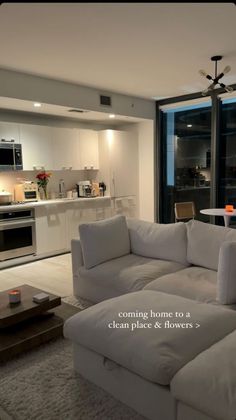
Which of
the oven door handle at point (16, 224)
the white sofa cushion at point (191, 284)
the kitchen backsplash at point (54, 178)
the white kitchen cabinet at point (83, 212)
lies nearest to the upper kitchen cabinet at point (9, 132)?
the kitchen backsplash at point (54, 178)

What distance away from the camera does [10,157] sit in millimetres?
4816

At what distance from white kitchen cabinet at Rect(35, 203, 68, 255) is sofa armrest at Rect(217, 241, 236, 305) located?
3.30m

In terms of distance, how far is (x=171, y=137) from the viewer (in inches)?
247

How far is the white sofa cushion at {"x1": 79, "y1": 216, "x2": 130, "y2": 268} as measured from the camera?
3.20 meters

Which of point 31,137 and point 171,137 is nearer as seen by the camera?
point 31,137

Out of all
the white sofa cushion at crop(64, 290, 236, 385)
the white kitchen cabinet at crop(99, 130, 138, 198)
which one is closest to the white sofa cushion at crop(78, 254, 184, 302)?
the white sofa cushion at crop(64, 290, 236, 385)

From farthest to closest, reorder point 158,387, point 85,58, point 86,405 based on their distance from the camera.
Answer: point 85,58 → point 86,405 → point 158,387

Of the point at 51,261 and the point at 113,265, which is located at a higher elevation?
the point at 113,265

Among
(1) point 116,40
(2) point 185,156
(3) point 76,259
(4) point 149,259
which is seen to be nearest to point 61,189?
(2) point 185,156

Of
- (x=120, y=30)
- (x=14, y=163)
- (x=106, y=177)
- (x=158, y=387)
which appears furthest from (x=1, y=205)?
(x=158, y=387)

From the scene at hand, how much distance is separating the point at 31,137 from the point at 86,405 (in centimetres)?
412

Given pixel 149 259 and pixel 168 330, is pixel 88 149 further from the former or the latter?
pixel 168 330

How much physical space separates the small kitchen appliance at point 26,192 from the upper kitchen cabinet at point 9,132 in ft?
2.29

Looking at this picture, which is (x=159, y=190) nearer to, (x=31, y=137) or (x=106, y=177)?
(x=106, y=177)
